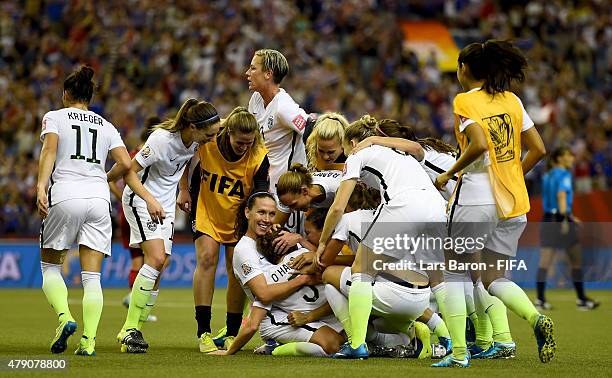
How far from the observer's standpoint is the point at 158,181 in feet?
31.6

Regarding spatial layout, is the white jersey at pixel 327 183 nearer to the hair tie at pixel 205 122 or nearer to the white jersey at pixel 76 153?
the hair tie at pixel 205 122

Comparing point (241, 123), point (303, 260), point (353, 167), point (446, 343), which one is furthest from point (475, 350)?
point (241, 123)

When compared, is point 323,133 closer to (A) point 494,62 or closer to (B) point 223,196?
(B) point 223,196

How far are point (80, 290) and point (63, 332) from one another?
1059 centimetres

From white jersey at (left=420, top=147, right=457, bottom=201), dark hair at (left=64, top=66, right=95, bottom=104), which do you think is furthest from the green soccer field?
dark hair at (left=64, top=66, right=95, bottom=104)

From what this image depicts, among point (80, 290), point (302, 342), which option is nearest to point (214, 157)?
point (302, 342)

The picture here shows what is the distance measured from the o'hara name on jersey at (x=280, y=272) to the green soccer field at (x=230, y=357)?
2.16ft

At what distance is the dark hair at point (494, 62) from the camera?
7.94 m

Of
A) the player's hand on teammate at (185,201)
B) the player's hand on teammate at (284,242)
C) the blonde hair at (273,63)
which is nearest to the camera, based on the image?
the player's hand on teammate at (284,242)

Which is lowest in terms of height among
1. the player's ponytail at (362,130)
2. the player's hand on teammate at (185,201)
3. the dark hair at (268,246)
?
the dark hair at (268,246)

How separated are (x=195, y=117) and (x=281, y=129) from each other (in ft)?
4.16

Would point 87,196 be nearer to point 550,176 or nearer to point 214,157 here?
point 214,157

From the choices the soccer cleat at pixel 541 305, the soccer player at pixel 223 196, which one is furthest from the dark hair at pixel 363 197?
the soccer cleat at pixel 541 305

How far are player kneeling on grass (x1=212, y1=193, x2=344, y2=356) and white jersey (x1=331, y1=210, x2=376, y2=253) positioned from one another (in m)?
0.51
